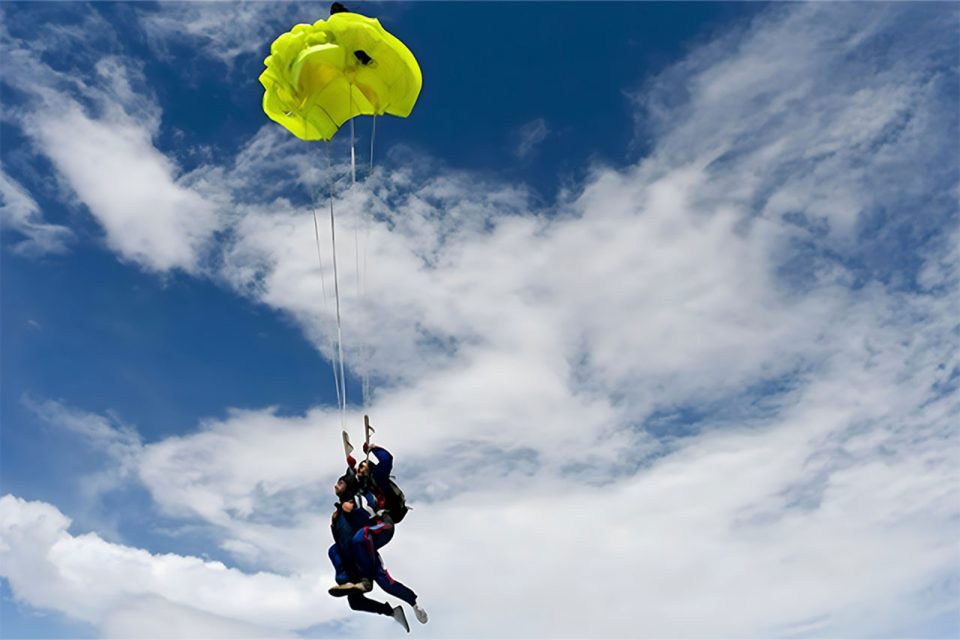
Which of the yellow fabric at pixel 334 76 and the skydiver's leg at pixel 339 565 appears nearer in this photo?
the skydiver's leg at pixel 339 565

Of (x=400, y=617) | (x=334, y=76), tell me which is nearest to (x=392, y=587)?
(x=400, y=617)

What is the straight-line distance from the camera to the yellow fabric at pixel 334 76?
529 inches

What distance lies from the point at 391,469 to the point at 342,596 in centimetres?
212

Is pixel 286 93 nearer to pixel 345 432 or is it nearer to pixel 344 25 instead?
pixel 344 25

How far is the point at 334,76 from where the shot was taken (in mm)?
14125

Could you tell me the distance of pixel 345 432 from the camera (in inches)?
513

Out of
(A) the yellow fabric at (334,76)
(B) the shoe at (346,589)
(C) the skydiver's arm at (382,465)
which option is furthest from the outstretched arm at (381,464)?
(A) the yellow fabric at (334,76)

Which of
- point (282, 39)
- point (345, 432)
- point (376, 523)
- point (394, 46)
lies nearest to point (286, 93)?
point (282, 39)

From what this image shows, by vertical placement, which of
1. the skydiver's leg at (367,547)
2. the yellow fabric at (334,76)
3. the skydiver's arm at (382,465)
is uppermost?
the yellow fabric at (334,76)

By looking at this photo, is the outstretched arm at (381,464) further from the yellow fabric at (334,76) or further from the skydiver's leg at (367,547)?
the yellow fabric at (334,76)

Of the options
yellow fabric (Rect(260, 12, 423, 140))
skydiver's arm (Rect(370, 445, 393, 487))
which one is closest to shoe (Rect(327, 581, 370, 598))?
skydiver's arm (Rect(370, 445, 393, 487))

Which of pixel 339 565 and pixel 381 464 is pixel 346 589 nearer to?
pixel 339 565

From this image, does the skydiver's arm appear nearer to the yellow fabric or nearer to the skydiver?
the skydiver

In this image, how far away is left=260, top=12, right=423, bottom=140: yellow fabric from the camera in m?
13.4
